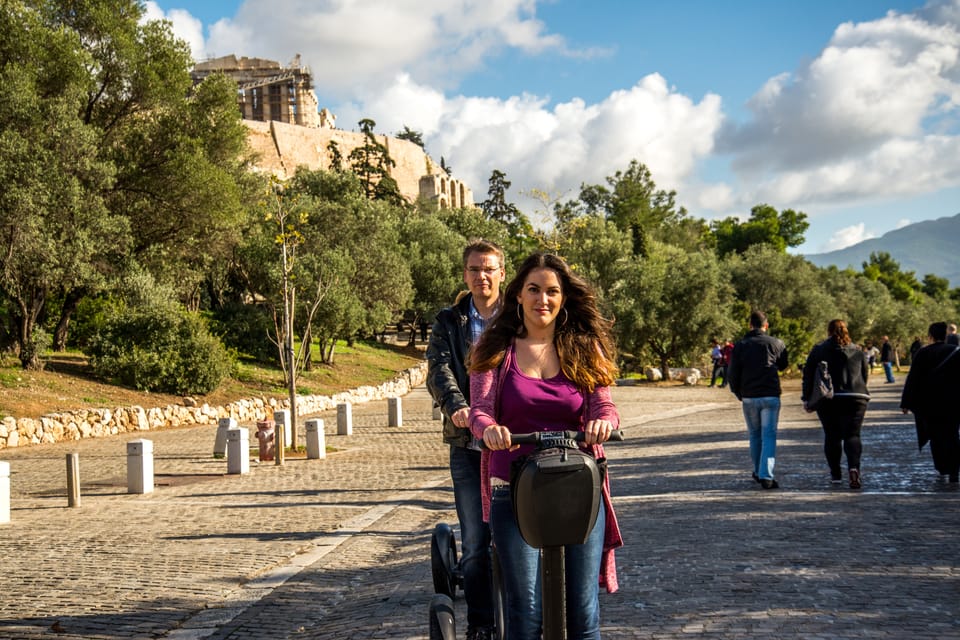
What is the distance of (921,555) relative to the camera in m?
6.39

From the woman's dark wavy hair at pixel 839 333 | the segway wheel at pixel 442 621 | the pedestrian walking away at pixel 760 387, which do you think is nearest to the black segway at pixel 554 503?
the segway wheel at pixel 442 621

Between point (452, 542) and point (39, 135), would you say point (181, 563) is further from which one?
point (39, 135)

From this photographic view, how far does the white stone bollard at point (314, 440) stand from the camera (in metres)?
16.0

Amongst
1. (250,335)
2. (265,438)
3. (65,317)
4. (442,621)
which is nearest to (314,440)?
(265,438)

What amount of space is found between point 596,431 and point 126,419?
68.9 ft

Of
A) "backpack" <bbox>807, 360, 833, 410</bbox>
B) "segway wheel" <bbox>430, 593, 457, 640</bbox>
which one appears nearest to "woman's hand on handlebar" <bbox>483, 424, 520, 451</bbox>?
"segway wheel" <bbox>430, 593, 457, 640</bbox>

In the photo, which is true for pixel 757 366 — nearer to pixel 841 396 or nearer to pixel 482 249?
pixel 841 396

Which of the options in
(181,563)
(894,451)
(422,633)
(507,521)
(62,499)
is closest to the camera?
(507,521)

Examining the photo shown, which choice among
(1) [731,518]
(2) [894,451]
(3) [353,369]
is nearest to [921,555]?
(1) [731,518]

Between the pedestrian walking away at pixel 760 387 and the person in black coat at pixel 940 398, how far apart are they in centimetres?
148

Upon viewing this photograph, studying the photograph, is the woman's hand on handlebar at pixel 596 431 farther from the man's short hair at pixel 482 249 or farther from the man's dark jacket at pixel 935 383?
the man's dark jacket at pixel 935 383

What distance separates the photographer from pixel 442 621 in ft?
14.0

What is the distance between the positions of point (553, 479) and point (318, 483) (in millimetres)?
10202

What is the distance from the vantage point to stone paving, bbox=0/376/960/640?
525 cm
